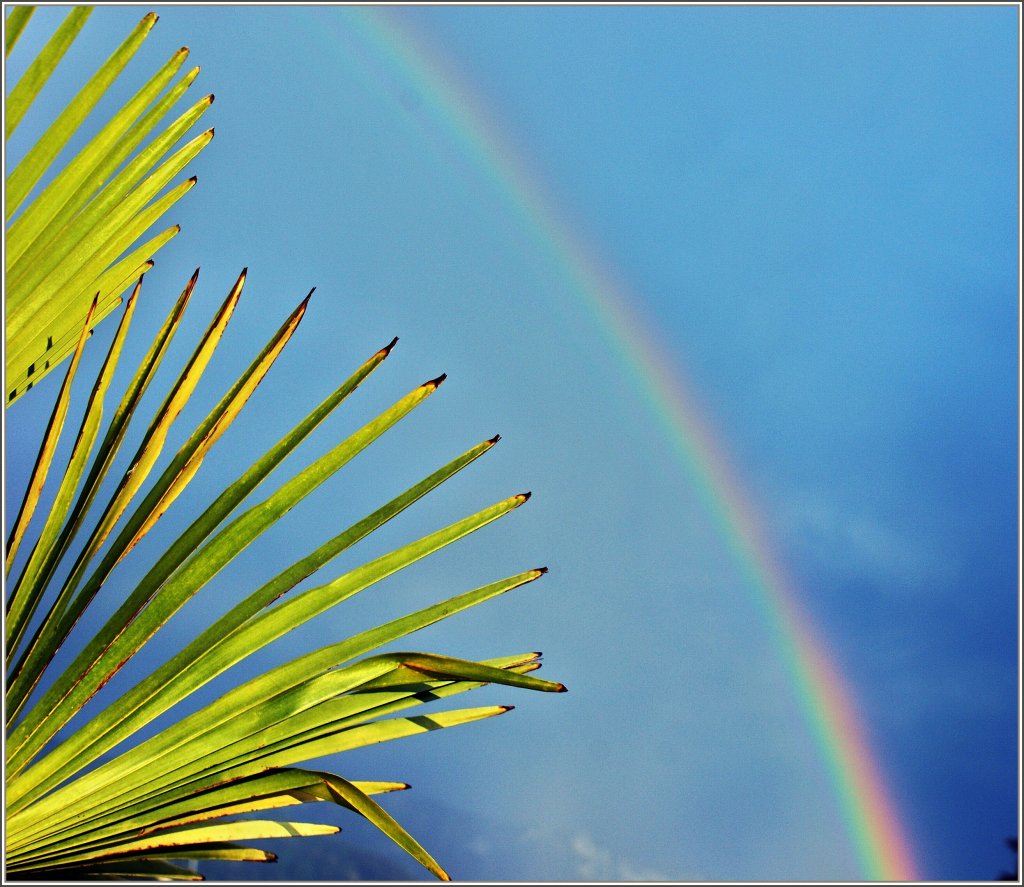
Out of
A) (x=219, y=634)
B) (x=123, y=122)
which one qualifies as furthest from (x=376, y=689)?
(x=123, y=122)

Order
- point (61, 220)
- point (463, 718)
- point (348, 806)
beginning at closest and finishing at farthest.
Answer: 1. point (348, 806)
2. point (61, 220)
3. point (463, 718)

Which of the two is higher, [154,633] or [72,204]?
[72,204]

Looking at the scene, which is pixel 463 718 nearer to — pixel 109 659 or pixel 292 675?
pixel 292 675

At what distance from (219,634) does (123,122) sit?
916mm

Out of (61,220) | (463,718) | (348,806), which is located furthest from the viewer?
(463,718)

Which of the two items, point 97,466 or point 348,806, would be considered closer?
point 348,806

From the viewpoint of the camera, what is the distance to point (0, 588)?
117 centimetres

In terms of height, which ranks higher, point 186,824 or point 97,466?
point 97,466

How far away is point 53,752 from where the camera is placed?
4.38 ft

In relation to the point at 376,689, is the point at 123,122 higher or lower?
higher

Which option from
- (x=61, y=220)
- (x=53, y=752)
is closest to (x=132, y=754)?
(x=53, y=752)

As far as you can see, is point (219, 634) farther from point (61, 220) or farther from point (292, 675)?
point (61, 220)

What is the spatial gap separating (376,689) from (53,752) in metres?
0.50

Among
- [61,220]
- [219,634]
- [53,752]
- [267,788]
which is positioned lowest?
[53,752]
